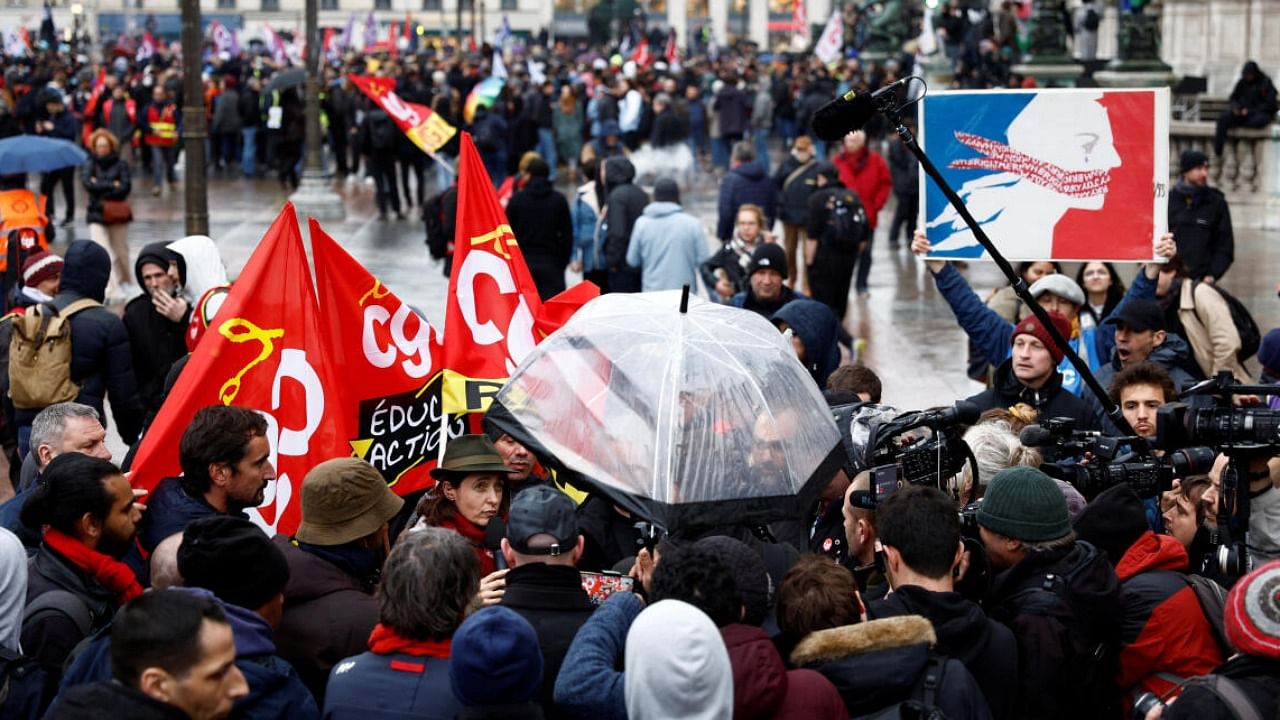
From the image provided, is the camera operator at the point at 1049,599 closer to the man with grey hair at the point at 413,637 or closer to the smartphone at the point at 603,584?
the smartphone at the point at 603,584

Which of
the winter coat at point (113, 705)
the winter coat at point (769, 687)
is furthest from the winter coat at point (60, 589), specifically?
the winter coat at point (769, 687)

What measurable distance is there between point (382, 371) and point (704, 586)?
2.96m

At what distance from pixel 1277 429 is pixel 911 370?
8.89 m

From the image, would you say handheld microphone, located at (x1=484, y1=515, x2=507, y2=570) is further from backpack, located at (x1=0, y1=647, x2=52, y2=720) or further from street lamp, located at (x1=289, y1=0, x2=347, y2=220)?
street lamp, located at (x1=289, y1=0, x2=347, y2=220)

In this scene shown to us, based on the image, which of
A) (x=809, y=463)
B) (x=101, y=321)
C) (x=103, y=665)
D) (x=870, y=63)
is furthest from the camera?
(x=870, y=63)

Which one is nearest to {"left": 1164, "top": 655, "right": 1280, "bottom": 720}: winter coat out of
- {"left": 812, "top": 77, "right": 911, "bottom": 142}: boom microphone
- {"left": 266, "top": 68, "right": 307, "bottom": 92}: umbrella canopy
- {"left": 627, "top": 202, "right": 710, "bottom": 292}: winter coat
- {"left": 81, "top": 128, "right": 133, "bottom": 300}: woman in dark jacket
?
{"left": 812, "top": 77, "right": 911, "bottom": 142}: boom microphone

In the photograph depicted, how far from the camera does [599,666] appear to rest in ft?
14.5

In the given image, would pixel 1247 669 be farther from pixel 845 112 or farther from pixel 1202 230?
pixel 1202 230

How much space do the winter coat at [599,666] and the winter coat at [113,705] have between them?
1.07 metres

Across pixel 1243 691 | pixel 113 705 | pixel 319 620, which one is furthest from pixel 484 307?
pixel 1243 691

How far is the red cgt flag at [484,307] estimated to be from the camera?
7.16m

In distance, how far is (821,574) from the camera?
461 cm

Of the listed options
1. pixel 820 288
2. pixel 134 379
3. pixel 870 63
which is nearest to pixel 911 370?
pixel 820 288

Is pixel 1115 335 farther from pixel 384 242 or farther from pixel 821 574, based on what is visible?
pixel 384 242
